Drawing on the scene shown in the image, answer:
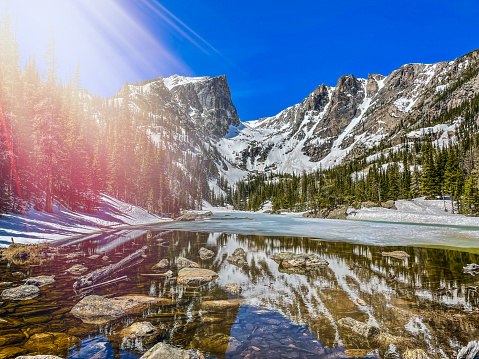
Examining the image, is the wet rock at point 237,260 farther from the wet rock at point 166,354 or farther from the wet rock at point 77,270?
the wet rock at point 166,354

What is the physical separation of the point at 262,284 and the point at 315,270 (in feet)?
16.9

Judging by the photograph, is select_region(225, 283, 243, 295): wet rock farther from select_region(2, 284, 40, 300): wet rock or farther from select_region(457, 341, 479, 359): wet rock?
select_region(2, 284, 40, 300): wet rock

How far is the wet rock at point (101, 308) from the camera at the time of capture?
347 inches

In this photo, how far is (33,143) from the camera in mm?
37062

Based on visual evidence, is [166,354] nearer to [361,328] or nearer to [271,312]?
[271,312]

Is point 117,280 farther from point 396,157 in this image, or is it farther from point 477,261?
point 396,157

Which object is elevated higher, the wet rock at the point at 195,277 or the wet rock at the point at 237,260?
the wet rock at the point at 195,277

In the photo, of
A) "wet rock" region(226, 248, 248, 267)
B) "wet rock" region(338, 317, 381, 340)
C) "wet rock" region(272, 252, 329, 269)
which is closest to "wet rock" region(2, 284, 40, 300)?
"wet rock" region(226, 248, 248, 267)

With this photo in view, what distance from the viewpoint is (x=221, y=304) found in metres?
10.5

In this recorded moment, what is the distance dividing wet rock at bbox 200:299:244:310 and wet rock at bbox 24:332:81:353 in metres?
4.78

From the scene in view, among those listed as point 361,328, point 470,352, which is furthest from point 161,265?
point 470,352

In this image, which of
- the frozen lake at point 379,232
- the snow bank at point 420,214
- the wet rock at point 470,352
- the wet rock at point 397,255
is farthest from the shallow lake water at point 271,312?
the snow bank at point 420,214

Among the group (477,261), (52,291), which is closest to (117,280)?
(52,291)

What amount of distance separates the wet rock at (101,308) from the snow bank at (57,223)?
18.2m
